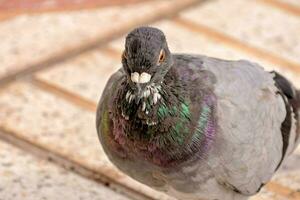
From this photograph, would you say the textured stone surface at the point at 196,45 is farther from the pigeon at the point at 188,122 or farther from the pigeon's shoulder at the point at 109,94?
the pigeon's shoulder at the point at 109,94

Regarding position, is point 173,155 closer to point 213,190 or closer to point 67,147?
point 213,190

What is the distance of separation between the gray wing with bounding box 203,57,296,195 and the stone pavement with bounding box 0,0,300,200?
20.4 inches

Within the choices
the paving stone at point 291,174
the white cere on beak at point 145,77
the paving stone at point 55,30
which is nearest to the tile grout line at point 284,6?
the paving stone at point 55,30

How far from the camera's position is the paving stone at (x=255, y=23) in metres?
5.14

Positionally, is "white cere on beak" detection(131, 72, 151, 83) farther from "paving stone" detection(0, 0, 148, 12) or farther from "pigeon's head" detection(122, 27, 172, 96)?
"paving stone" detection(0, 0, 148, 12)

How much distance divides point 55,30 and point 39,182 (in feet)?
4.79

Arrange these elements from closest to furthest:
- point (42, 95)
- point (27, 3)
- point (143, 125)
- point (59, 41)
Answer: point (143, 125), point (42, 95), point (59, 41), point (27, 3)

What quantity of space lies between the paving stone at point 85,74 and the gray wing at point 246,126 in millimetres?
1248

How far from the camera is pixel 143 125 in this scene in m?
3.05

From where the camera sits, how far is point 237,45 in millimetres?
5086

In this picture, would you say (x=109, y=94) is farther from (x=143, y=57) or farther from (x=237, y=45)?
(x=237, y=45)

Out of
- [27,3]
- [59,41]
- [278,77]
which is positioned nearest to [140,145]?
[278,77]

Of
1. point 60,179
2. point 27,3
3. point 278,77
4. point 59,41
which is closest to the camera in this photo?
Result: point 278,77

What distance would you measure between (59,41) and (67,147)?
106 cm
